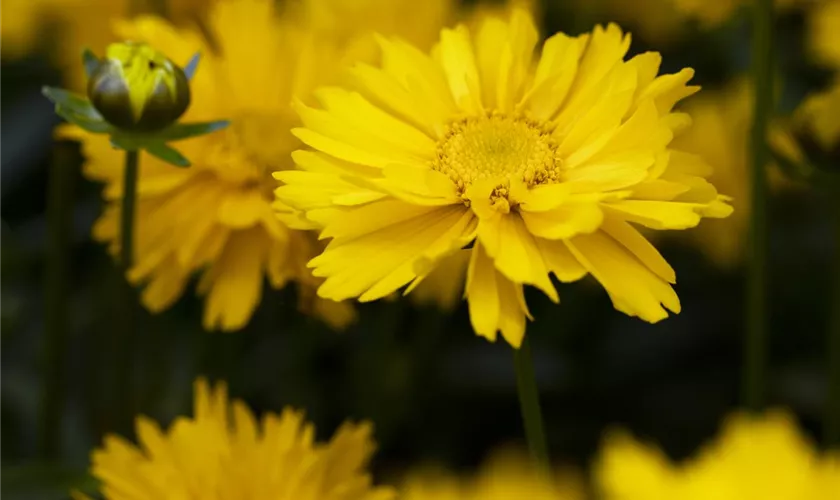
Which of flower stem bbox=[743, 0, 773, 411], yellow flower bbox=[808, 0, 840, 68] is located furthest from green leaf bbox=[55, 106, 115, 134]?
yellow flower bbox=[808, 0, 840, 68]

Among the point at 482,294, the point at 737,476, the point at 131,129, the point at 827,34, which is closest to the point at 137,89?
the point at 131,129

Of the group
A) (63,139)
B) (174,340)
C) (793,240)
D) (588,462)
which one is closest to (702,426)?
(588,462)

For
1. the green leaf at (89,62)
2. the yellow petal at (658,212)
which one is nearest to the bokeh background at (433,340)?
the green leaf at (89,62)

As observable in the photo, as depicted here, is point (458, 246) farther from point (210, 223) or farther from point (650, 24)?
point (650, 24)

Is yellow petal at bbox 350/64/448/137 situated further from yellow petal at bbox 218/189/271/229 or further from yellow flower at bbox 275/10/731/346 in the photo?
yellow petal at bbox 218/189/271/229

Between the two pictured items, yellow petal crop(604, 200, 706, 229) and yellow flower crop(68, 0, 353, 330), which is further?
yellow flower crop(68, 0, 353, 330)

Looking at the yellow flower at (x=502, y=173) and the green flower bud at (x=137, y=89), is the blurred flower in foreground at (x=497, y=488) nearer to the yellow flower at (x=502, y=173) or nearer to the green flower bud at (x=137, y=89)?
the yellow flower at (x=502, y=173)
